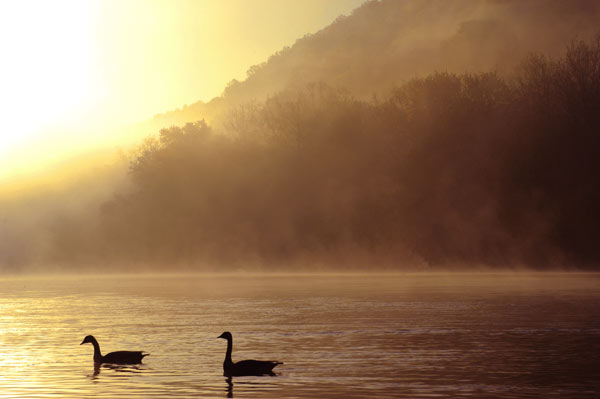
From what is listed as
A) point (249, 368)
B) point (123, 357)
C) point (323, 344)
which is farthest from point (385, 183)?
point (249, 368)

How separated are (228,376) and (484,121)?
8808 centimetres

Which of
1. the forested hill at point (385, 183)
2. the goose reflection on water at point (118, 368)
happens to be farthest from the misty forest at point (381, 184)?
the goose reflection on water at point (118, 368)

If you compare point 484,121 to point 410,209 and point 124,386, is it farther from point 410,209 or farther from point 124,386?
point 124,386

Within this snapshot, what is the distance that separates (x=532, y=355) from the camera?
3353 cm

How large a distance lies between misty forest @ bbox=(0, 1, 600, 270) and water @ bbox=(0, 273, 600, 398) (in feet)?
130

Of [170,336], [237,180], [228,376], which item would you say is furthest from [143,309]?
[237,180]

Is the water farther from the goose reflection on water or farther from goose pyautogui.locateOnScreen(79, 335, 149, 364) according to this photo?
goose pyautogui.locateOnScreen(79, 335, 149, 364)

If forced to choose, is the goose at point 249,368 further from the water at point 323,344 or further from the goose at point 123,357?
the goose at point 123,357

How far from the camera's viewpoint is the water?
27422mm

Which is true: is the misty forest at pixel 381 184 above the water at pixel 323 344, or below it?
above

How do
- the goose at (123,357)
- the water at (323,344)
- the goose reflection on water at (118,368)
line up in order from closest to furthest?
1. the water at (323,344)
2. the goose reflection on water at (118,368)
3. the goose at (123,357)

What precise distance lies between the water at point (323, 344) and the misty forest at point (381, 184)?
3952 centimetres

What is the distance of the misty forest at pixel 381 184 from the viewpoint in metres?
107

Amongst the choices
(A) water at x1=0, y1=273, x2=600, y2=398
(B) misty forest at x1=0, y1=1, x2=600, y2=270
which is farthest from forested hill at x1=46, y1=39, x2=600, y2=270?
(A) water at x1=0, y1=273, x2=600, y2=398
